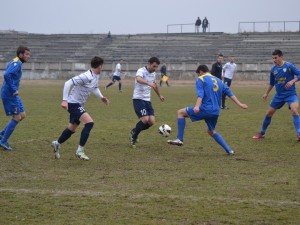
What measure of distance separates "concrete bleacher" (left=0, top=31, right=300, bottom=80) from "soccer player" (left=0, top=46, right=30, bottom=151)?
3737 centimetres

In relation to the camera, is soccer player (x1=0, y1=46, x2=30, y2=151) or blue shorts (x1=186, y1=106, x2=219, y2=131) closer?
blue shorts (x1=186, y1=106, x2=219, y2=131)

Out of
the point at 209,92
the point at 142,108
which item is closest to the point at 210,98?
the point at 209,92

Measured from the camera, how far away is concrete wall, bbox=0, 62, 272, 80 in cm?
4675

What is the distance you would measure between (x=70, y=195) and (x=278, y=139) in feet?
22.3

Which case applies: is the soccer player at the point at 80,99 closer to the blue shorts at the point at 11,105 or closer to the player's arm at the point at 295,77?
the blue shorts at the point at 11,105

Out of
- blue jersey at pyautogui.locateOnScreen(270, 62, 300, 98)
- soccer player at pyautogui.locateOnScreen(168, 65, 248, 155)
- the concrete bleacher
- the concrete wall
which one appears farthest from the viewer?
the concrete bleacher

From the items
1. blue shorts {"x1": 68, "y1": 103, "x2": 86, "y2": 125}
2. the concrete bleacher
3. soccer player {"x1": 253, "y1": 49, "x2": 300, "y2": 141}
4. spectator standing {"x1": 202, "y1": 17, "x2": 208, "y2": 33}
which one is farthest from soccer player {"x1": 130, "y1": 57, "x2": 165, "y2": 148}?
spectator standing {"x1": 202, "y1": 17, "x2": 208, "y2": 33}

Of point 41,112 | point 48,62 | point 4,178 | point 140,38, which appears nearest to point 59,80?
point 48,62

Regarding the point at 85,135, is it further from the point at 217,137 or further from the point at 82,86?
the point at 217,137

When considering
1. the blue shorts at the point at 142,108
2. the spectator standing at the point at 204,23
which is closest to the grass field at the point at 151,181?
the blue shorts at the point at 142,108

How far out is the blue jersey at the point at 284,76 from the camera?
1251 cm

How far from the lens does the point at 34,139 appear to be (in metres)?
12.6

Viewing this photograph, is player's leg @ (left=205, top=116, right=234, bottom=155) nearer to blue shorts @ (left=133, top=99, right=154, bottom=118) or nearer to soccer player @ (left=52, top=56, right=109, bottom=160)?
blue shorts @ (left=133, top=99, right=154, bottom=118)

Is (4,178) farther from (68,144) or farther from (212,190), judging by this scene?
(68,144)
